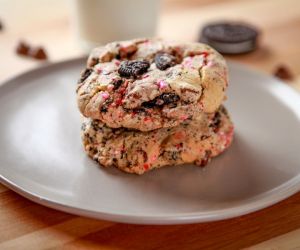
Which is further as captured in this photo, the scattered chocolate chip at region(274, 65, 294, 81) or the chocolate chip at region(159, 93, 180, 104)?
the scattered chocolate chip at region(274, 65, 294, 81)

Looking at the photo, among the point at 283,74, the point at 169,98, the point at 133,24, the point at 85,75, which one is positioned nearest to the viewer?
the point at 169,98

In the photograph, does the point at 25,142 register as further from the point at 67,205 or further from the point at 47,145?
the point at 67,205

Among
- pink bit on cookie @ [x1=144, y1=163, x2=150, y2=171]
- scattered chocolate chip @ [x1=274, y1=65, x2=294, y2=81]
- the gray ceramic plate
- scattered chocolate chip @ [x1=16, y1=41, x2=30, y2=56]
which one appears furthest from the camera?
scattered chocolate chip @ [x1=16, y1=41, x2=30, y2=56]

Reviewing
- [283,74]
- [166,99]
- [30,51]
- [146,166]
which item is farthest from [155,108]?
[30,51]

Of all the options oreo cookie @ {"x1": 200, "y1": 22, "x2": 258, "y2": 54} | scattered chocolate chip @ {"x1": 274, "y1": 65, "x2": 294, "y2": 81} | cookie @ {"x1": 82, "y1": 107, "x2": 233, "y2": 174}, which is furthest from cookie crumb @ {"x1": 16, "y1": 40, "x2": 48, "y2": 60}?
scattered chocolate chip @ {"x1": 274, "y1": 65, "x2": 294, "y2": 81}

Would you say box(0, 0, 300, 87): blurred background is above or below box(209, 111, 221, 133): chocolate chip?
below

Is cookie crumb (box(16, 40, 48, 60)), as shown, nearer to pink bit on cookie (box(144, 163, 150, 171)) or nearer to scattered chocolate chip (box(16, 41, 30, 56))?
scattered chocolate chip (box(16, 41, 30, 56))

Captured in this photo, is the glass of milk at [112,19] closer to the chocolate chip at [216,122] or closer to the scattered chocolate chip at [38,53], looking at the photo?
the scattered chocolate chip at [38,53]

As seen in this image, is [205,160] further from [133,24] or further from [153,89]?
[133,24]

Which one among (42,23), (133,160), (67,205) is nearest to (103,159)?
(133,160)
